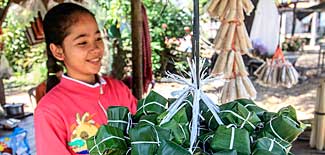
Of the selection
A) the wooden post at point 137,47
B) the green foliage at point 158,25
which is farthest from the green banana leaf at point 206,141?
the green foliage at point 158,25

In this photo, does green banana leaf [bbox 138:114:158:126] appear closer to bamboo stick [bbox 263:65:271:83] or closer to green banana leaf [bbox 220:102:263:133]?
green banana leaf [bbox 220:102:263:133]

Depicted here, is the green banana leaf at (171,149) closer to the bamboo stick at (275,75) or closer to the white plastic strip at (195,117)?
the white plastic strip at (195,117)

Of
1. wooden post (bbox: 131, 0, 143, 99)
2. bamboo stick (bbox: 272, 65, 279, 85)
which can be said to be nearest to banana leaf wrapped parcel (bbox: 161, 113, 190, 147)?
wooden post (bbox: 131, 0, 143, 99)

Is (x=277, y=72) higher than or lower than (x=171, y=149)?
lower

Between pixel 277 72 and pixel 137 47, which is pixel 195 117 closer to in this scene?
pixel 137 47

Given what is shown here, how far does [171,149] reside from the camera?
1.58 feet

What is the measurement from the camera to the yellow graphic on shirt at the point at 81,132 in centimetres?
100

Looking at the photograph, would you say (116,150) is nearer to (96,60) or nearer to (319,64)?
(96,60)

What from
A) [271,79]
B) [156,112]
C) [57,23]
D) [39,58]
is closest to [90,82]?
[57,23]

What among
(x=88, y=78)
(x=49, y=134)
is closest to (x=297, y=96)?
(x=88, y=78)

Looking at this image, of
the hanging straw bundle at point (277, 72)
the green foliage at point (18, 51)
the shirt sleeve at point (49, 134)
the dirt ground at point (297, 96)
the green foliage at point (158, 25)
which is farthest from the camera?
the green foliage at point (18, 51)

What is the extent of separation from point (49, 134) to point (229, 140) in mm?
597

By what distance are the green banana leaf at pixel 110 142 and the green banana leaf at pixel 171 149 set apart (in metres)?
0.10

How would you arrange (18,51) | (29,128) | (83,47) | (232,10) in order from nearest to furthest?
(83,47) → (232,10) → (29,128) → (18,51)
